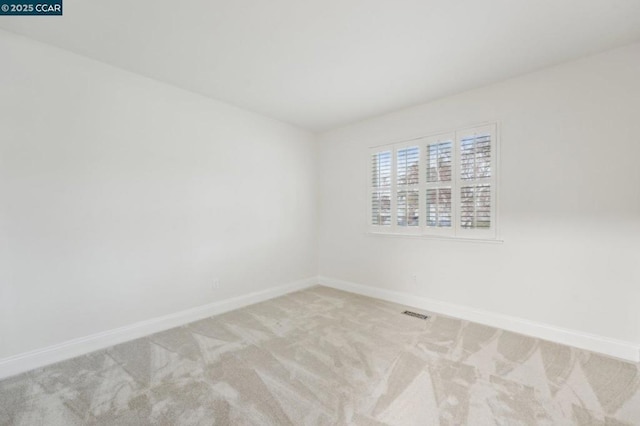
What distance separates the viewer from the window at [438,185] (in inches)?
126

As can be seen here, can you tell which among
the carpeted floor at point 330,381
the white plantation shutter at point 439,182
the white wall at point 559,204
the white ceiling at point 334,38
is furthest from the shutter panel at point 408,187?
the carpeted floor at point 330,381

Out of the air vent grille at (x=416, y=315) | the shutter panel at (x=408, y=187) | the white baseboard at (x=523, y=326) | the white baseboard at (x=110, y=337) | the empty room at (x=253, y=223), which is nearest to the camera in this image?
the empty room at (x=253, y=223)

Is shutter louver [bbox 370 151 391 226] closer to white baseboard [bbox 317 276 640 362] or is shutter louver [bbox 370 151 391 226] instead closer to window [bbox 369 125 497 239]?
window [bbox 369 125 497 239]

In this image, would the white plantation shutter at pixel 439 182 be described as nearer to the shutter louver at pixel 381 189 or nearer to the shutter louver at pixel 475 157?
the shutter louver at pixel 475 157

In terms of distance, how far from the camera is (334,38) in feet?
7.70

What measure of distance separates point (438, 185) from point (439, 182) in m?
0.04

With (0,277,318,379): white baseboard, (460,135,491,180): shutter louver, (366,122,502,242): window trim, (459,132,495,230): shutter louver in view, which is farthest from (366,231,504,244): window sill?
(0,277,318,379): white baseboard

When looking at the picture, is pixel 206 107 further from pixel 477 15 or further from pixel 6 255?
pixel 477 15

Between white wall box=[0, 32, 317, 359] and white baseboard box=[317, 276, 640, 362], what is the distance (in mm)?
2009

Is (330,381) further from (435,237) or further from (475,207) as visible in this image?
(475,207)

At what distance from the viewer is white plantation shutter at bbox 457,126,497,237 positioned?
10.4 feet

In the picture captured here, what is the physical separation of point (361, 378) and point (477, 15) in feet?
9.41

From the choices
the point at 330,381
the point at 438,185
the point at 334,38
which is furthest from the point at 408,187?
the point at 330,381

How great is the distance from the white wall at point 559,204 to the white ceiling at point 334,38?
0.96 feet
